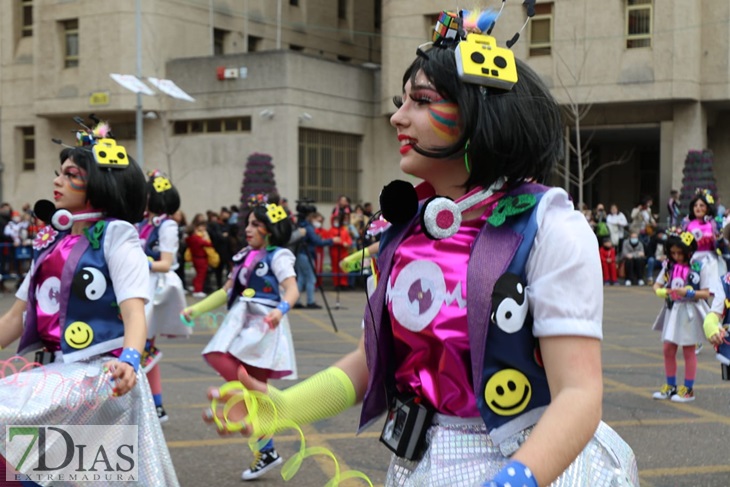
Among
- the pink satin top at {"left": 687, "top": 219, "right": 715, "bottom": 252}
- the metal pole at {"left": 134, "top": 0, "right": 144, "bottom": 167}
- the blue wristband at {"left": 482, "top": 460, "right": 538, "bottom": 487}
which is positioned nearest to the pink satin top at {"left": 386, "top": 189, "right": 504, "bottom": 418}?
the blue wristband at {"left": 482, "top": 460, "right": 538, "bottom": 487}

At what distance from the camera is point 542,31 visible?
27.8m

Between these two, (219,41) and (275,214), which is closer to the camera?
(275,214)

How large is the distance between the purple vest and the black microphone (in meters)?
0.04

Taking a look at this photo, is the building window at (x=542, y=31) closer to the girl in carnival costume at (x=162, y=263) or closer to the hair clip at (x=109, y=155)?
the girl in carnival costume at (x=162, y=263)

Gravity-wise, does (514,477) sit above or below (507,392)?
below

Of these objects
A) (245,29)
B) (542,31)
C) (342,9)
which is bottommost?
(542,31)

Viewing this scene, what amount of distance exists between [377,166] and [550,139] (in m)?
29.1

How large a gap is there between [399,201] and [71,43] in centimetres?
3109

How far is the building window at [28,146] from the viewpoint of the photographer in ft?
109

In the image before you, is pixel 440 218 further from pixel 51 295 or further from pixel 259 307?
pixel 259 307

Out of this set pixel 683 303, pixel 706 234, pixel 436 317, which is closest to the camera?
pixel 436 317

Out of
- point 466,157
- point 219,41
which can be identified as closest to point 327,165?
point 219,41

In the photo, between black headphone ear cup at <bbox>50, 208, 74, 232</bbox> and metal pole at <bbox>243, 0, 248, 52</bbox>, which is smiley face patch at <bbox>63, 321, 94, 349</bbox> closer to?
black headphone ear cup at <bbox>50, 208, 74, 232</bbox>

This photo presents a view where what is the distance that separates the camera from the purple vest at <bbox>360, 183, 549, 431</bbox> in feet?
7.23
